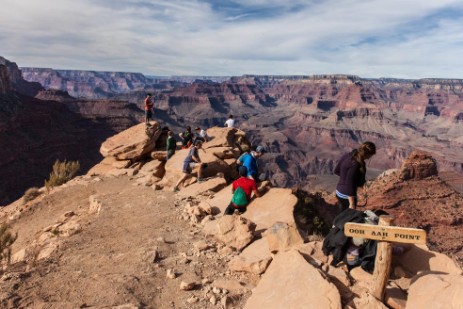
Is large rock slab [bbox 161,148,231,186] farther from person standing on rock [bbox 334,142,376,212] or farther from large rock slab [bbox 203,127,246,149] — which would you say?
person standing on rock [bbox 334,142,376,212]

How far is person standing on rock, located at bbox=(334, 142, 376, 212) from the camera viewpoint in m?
6.31

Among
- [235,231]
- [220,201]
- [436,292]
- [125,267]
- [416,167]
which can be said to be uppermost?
[436,292]

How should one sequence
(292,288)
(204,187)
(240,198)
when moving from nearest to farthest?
(292,288)
(240,198)
(204,187)

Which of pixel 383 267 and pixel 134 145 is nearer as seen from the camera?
pixel 383 267

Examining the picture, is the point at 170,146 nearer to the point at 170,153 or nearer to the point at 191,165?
the point at 170,153

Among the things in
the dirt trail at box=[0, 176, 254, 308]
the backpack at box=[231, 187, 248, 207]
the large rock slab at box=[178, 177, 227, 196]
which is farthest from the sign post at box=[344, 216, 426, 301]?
the large rock slab at box=[178, 177, 227, 196]

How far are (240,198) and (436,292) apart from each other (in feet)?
17.0

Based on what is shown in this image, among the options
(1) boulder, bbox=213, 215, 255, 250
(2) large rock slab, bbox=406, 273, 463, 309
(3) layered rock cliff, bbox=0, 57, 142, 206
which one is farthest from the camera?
(3) layered rock cliff, bbox=0, 57, 142, 206

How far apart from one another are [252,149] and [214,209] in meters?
2.24

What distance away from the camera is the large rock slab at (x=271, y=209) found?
7953mm

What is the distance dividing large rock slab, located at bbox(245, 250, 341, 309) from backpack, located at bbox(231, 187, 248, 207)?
318cm

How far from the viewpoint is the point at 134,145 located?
17.3 m

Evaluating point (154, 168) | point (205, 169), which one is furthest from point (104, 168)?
point (205, 169)

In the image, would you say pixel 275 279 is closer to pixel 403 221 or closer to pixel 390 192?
pixel 403 221
